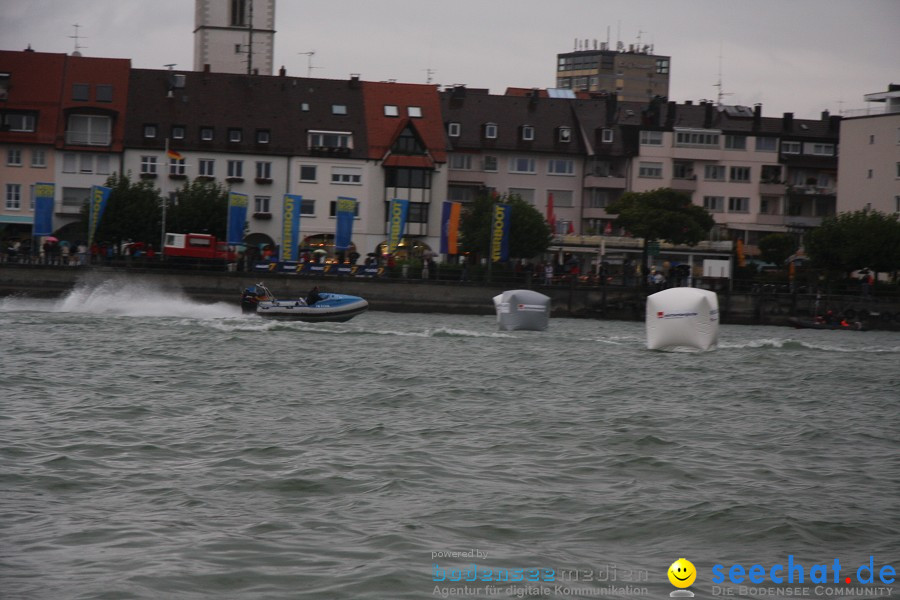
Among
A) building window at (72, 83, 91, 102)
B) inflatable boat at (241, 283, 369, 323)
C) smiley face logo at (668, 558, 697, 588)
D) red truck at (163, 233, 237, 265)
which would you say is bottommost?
smiley face logo at (668, 558, 697, 588)

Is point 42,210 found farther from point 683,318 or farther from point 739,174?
point 739,174

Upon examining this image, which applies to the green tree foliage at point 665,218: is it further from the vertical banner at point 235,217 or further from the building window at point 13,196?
the building window at point 13,196

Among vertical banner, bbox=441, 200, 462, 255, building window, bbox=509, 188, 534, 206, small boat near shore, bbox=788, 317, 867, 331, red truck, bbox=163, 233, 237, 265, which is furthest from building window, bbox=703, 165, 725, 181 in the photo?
red truck, bbox=163, 233, 237, 265

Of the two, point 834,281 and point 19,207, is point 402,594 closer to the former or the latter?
point 834,281

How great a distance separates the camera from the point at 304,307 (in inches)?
1638

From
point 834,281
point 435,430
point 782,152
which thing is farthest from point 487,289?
point 435,430

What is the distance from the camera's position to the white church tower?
89.3 metres

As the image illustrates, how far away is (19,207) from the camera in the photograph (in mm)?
72188

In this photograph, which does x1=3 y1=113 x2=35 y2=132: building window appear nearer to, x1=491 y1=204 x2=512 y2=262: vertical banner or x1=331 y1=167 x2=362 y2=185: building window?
x1=331 y1=167 x2=362 y2=185: building window

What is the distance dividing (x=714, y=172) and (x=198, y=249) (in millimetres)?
41557

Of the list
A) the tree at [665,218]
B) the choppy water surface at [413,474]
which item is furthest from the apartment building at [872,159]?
the choppy water surface at [413,474]

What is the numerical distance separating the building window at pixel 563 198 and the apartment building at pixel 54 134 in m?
28.9

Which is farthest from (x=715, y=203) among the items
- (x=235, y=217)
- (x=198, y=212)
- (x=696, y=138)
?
(x=235, y=217)

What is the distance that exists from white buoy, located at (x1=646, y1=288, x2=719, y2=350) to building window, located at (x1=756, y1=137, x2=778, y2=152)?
192 ft
